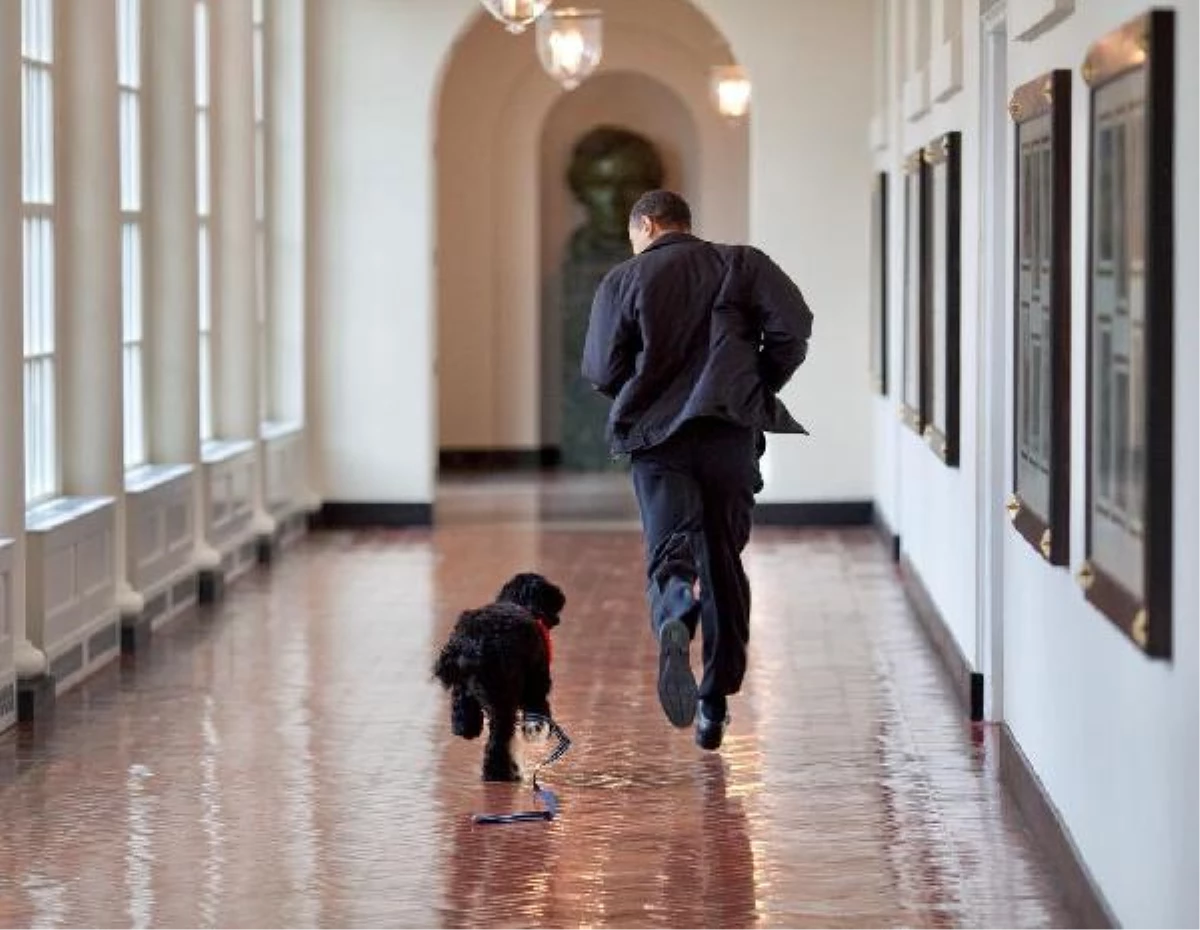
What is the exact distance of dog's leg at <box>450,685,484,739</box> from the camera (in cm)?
806

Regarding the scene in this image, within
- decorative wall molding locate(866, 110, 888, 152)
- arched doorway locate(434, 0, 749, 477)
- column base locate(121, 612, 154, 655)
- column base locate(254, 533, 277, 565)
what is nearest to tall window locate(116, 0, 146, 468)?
column base locate(121, 612, 154, 655)

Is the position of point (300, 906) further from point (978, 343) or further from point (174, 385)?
point (174, 385)

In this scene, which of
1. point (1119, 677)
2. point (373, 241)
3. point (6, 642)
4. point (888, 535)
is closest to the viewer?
point (1119, 677)

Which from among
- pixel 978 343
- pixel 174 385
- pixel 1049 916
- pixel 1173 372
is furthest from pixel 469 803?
pixel 174 385

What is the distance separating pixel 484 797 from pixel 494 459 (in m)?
15.3

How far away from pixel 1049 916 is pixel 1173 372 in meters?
1.92

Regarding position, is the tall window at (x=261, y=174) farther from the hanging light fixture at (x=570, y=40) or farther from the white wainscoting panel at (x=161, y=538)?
the white wainscoting panel at (x=161, y=538)

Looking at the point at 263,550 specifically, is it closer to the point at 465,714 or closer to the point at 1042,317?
the point at 465,714

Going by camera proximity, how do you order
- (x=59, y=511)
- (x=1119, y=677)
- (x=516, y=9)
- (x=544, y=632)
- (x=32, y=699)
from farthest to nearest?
(x=516, y=9) < (x=59, y=511) < (x=32, y=699) < (x=544, y=632) < (x=1119, y=677)

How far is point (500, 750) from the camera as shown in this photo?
8391 mm

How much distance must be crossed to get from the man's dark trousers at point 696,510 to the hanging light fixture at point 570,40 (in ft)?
24.9

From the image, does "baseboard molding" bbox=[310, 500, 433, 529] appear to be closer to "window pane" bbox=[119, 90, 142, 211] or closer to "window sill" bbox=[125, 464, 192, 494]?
"window sill" bbox=[125, 464, 192, 494]

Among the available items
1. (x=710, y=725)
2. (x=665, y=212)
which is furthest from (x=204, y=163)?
(x=710, y=725)

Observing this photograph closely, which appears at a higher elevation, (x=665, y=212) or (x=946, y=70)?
(x=946, y=70)
